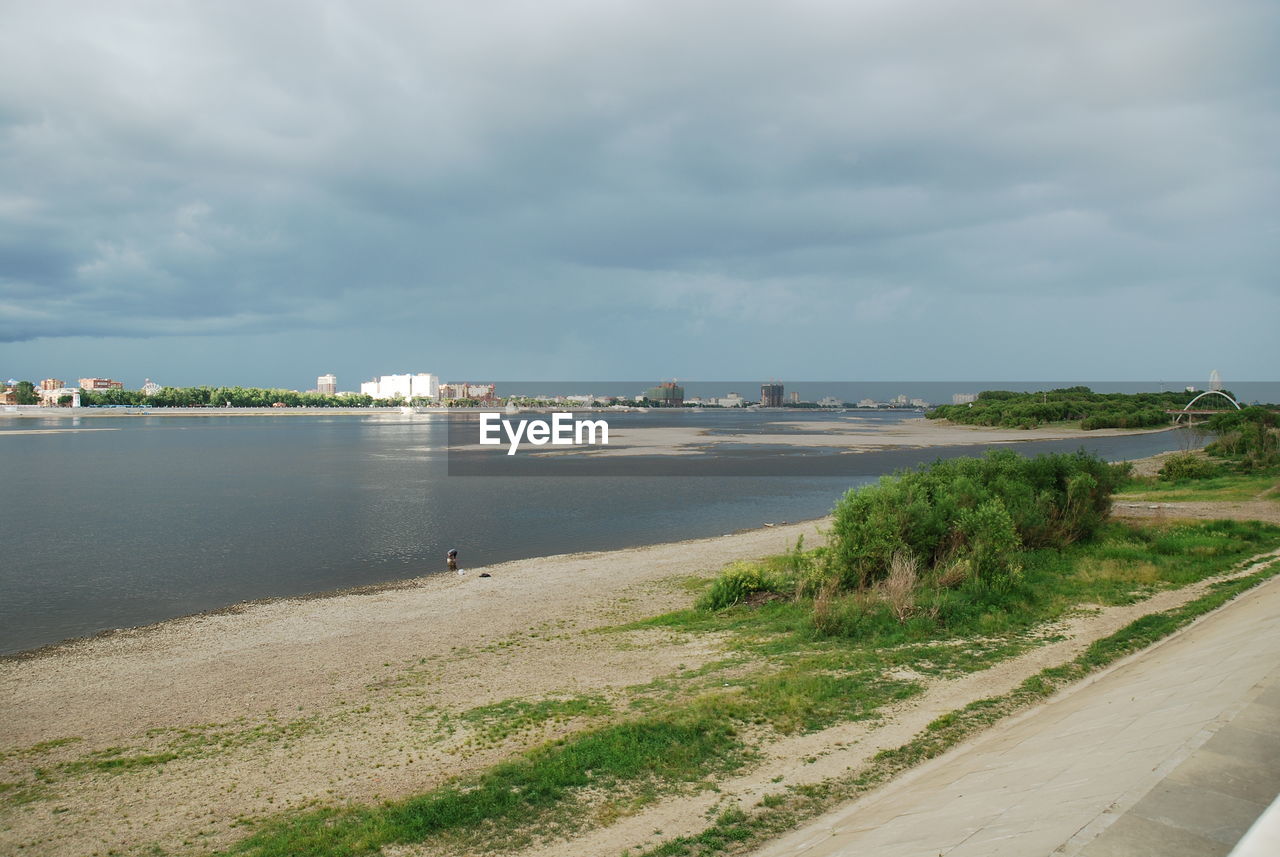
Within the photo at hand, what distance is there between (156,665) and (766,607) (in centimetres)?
1146

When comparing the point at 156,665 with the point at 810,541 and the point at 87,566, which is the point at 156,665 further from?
the point at 810,541

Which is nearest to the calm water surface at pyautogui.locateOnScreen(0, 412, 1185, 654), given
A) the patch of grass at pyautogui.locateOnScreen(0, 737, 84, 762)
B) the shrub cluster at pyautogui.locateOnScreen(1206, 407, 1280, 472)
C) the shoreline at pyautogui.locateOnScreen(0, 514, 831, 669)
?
the shoreline at pyautogui.locateOnScreen(0, 514, 831, 669)

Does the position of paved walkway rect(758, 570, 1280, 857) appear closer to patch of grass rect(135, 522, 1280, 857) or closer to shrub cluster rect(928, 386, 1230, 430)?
patch of grass rect(135, 522, 1280, 857)

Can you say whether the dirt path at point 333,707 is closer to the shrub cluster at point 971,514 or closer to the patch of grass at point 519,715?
the patch of grass at point 519,715

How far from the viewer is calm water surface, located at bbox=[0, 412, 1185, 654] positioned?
21422mm

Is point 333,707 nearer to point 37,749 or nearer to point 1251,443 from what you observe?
point 37,749

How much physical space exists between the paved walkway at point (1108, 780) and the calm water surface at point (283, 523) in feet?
60.1

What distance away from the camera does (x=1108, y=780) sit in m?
4.95

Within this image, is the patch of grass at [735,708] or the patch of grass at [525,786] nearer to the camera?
the patch of grass at [525,786]

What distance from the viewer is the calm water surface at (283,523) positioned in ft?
70.3

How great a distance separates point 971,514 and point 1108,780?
448 inches

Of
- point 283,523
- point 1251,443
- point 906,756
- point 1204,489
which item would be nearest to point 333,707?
point 906,756

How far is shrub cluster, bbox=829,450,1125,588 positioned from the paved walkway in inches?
248

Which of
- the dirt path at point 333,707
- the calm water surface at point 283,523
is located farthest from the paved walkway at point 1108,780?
the calm water surface at point 283,523
